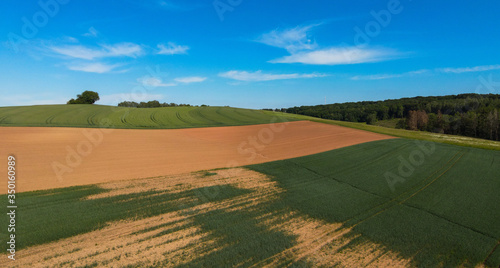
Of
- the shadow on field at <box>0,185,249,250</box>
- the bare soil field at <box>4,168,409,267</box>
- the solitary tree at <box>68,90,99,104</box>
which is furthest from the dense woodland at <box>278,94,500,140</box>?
the solitary tree at <box>68,90,99,104</box>

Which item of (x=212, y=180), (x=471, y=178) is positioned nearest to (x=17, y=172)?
(x=212, y=180)

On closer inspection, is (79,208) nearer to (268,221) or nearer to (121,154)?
(268,221)

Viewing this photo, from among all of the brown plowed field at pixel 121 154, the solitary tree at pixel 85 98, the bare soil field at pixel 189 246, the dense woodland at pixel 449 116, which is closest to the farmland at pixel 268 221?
the bare soil field at pixel 189 246

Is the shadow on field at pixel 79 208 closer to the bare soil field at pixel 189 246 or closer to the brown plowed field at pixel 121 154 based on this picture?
the bare soil field at pixel 189 246

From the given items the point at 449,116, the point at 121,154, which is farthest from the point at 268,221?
the point at 449,116

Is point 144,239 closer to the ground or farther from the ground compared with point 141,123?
closer to the ground

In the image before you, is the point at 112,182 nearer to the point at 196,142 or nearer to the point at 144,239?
the point at 144,239
